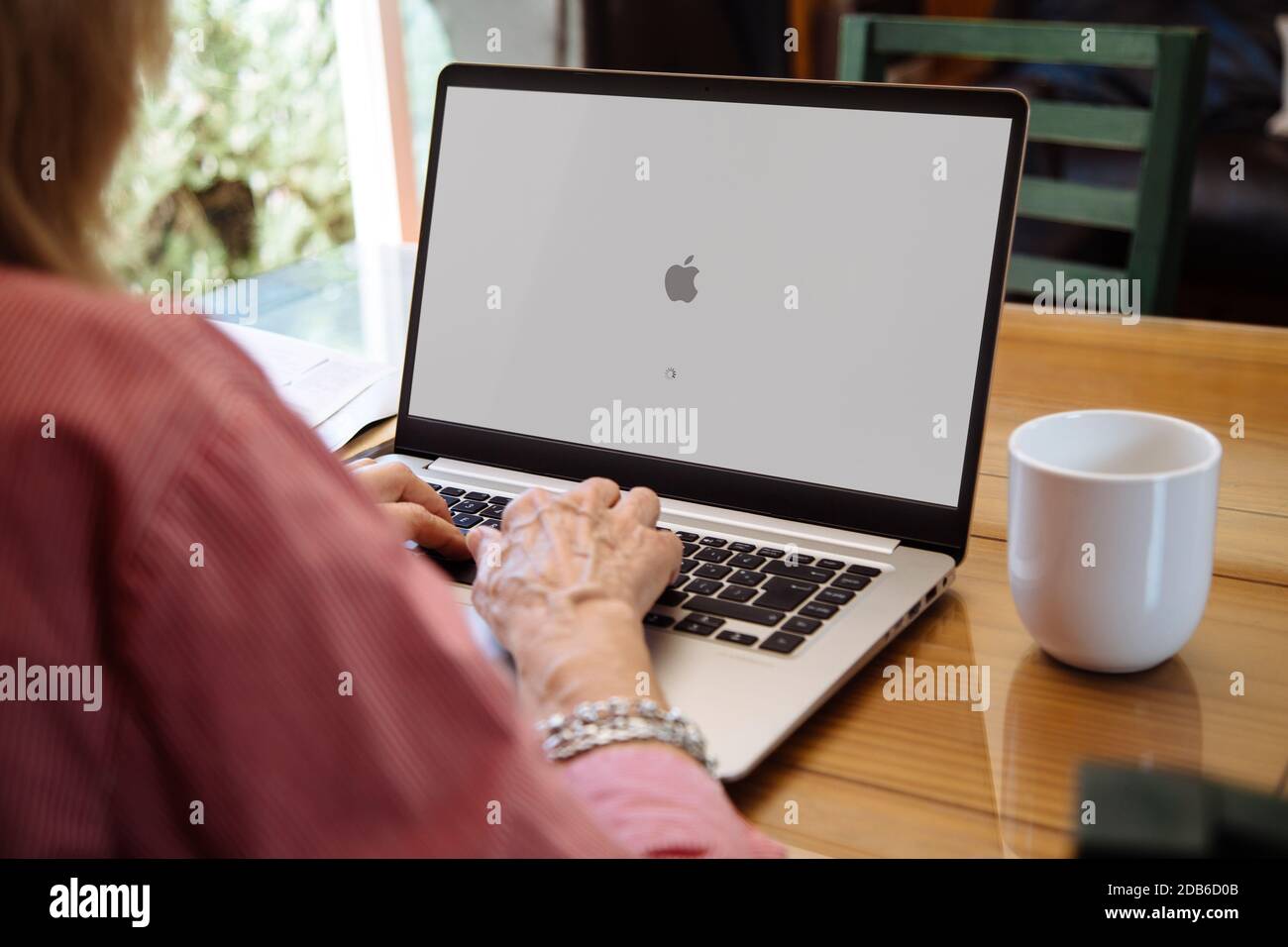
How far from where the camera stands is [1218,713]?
0.68 m

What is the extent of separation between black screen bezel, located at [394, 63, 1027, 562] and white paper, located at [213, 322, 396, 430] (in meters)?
0.11

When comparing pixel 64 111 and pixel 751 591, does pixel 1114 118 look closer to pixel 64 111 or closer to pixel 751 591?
pixel 751 591

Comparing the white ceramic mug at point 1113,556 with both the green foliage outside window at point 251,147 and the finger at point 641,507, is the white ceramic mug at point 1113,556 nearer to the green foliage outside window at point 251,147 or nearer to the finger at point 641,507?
the finger at point 641,507

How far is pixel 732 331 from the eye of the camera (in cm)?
92

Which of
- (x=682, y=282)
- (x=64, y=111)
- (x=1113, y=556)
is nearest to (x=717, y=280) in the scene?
(x=682, y=282)

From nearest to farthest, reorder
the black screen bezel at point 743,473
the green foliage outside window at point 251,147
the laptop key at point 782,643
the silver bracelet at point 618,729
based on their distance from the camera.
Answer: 1. the silver bracelet at point 618,729
2. the laptop key at point 782,643
3. the black screen bezel at point 743,473
4. the green foliage outside window at point 251,147

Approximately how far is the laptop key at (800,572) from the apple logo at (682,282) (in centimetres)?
22

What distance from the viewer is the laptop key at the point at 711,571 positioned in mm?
819

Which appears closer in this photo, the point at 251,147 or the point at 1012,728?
the point at 1012,728

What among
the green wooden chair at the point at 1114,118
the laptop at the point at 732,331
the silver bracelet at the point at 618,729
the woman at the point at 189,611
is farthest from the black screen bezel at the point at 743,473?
the green wooden chair at the point at 1114,118

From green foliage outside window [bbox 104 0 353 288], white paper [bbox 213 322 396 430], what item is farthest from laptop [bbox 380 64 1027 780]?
green foliage outside window [bbox 104 0 353 288]

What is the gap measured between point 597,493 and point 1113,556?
31 cm

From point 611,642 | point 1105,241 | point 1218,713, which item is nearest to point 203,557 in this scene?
point 611,642
